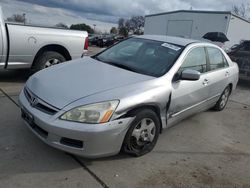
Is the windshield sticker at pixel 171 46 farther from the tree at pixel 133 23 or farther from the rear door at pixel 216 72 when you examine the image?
the tree at pixel 133 23

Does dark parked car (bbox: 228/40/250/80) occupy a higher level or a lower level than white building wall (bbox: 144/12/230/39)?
lower

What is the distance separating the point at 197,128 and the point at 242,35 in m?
22.8

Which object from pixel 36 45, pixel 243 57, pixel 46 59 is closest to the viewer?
pixel 36 45

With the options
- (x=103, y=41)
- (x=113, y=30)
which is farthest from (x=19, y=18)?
(x=113, y=30)

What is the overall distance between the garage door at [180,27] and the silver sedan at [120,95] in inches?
759

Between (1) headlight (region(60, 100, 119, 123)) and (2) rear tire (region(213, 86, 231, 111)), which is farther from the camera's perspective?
(2) rear tire (region(213, 86, 231, 111))

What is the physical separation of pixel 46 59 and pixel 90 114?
13.2 ft

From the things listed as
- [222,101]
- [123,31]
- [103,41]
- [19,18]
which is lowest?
[123,31]

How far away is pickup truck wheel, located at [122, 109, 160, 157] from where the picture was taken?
10.6ft

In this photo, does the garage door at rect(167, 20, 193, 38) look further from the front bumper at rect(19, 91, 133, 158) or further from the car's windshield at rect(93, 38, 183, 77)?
the front bumper at rect(19, 91, 133, 158)

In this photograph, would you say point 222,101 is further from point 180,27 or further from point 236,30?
point 180,27

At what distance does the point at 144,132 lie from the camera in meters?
3.44

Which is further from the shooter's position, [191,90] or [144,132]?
[191,90]

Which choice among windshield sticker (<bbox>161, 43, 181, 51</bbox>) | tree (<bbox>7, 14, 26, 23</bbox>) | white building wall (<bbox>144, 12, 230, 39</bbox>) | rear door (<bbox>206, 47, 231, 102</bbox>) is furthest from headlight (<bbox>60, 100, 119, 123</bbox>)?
white building wall (<bbox>144, 12, 230, 39</bbox>)
